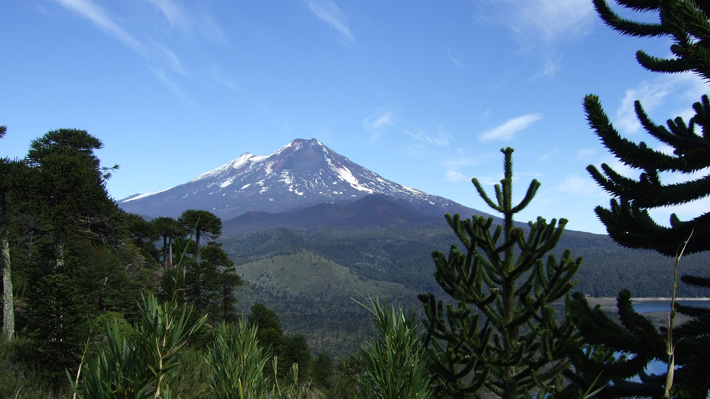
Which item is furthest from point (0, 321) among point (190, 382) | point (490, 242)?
point (490, 242)

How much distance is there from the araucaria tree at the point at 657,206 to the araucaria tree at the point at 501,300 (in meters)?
3.12

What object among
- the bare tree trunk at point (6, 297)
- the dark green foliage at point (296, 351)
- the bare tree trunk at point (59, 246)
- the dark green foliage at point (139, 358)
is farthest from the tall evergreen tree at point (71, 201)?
the dark green foliage at point (139, 358)

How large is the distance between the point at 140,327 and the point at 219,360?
1138 mm

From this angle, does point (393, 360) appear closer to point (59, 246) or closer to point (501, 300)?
point (501, 300)

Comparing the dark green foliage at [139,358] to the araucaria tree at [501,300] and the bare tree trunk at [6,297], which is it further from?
the bare tree trunk at [6,297]

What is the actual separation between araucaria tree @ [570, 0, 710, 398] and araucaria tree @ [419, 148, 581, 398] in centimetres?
312

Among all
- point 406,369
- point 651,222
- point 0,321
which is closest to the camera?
point 406,369

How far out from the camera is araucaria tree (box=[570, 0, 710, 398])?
3086 mm

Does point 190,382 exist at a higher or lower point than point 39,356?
higher

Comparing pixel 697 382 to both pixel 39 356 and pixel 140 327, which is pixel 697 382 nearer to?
pixel 140 327

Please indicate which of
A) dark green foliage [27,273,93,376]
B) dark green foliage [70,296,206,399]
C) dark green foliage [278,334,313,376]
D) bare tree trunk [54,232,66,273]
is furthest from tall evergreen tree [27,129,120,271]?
dark green foliage [70,296,206,399]

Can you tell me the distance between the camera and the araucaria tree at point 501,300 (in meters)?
7.62

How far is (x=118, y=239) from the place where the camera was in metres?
28.6

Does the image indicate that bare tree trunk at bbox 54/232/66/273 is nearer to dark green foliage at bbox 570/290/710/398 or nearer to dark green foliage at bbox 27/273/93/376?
dark green foliage at bbox 27/273/93/376
